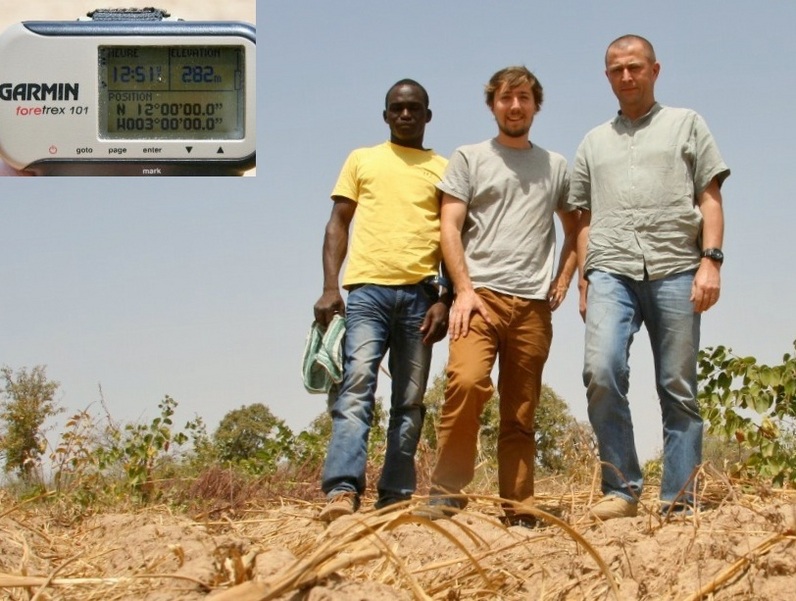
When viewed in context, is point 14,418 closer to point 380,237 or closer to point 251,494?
point 251,494

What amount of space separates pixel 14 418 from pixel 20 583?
6.81m

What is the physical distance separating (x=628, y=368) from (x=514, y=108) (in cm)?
138

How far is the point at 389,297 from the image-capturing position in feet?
18.4

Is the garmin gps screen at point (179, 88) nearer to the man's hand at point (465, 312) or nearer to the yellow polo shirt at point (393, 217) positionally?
the yellow polo shirt at point (393, 217)

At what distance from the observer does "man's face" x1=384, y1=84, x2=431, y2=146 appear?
5.86 m

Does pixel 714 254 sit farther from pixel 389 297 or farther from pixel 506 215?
pixel 389 297

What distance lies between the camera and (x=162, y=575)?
2578 mm

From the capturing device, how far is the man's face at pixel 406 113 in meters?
5.86

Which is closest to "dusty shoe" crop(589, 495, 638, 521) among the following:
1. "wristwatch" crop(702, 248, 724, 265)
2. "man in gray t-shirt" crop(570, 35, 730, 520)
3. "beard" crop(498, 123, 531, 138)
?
"man in gray t-shirt" crop(570, 35, 730, 520)

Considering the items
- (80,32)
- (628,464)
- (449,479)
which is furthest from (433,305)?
(80,32)

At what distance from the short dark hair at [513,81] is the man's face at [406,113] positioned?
0.35m

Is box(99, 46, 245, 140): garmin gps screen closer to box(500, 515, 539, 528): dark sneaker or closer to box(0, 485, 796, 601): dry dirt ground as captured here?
box(0, 485, 796, 601): dry dirt ground

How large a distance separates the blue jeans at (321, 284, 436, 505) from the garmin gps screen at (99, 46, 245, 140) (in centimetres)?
211

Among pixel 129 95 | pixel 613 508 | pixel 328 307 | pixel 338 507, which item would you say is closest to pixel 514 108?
pixel 328 307
